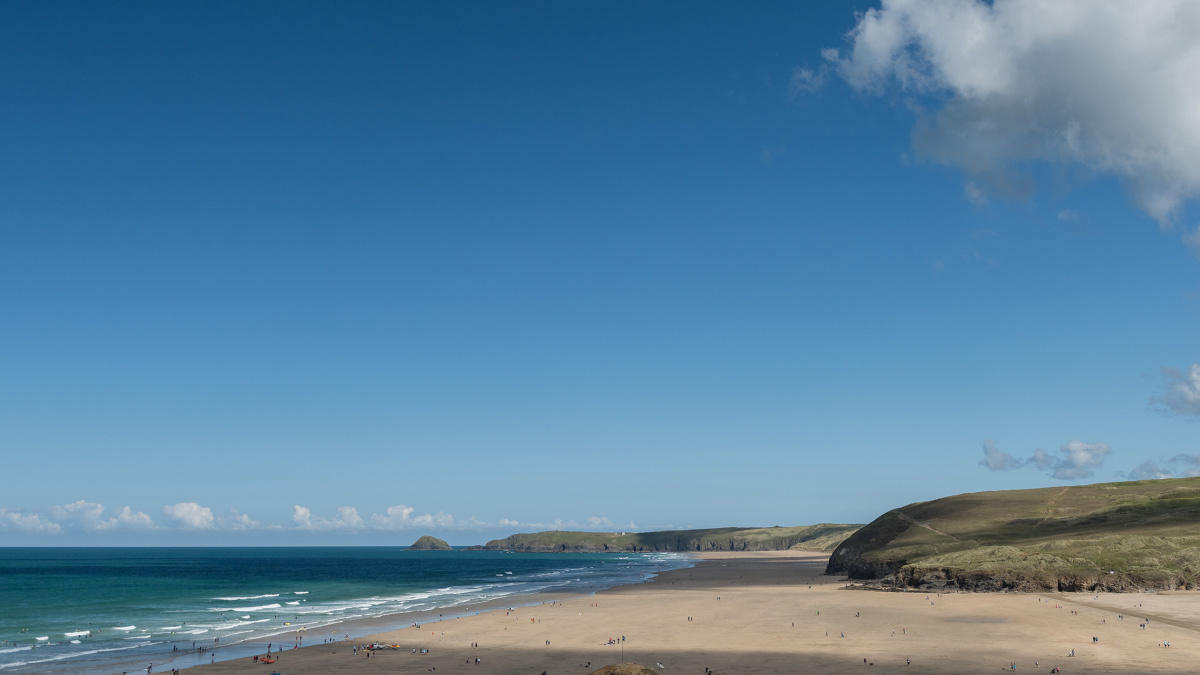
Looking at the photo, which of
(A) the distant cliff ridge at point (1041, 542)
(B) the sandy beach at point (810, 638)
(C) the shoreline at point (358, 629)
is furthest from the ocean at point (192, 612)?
(A) the distant cliff ridge at point (1041, 542)

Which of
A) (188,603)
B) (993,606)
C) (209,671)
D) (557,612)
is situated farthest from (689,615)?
(188,603)

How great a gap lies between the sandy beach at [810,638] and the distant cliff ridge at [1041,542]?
6.14m

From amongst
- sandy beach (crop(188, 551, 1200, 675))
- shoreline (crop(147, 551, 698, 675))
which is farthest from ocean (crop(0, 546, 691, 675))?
sandy beach (crop(188, 551, 1200, 675))

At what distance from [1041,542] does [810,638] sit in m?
67.9

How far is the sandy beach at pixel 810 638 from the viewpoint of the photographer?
168 feet

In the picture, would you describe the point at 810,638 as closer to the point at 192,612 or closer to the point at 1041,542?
the point at 1041,542

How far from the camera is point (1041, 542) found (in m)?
110

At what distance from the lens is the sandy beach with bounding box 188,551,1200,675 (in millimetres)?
51188

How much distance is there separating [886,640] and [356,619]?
58661 mm

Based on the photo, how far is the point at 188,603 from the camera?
111000 mm

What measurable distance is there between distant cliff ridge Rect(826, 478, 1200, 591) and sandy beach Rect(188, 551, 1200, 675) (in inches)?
242

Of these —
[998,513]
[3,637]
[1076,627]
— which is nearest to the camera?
[1076,627]

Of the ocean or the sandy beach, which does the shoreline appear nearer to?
the ocean

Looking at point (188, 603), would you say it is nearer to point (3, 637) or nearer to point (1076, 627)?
point (3, 637)
